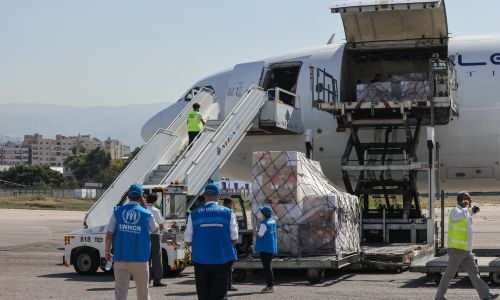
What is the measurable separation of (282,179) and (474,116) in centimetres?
650

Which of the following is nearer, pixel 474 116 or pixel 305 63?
pixel 474 116

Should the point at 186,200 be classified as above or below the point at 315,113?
below

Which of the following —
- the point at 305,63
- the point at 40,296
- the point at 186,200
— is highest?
the point at 305,63

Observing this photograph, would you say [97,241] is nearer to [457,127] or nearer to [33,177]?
[457,127]

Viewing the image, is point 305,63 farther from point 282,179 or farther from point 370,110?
point 282,179

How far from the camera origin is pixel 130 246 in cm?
955

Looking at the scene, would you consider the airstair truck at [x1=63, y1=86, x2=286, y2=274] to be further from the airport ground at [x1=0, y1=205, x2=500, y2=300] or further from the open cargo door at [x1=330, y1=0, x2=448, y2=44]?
the open cargo door at [x1=330, y1=0, x2=448, y2=44]

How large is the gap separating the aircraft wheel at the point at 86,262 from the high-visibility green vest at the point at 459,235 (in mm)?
7889

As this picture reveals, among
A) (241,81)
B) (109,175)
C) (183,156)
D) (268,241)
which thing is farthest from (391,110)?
(109,175)

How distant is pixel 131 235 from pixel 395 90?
12.0 meters

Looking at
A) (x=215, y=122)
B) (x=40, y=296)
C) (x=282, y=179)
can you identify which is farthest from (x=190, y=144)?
(x=40, y=296)

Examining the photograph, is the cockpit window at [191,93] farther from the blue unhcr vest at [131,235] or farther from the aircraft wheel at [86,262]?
the blue unhcr vest at [131,235]

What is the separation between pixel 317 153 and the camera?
21.8 meters

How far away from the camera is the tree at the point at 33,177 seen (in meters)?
130
